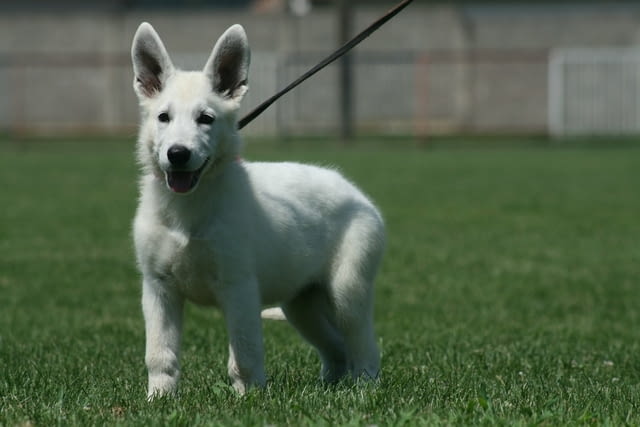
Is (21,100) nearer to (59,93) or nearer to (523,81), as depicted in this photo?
(59,93)

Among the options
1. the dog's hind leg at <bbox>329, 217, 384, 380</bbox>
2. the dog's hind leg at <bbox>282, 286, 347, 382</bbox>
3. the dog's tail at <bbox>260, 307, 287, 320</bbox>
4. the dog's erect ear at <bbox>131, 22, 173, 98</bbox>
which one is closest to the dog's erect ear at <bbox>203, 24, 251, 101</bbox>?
the dog's erect ear at <bbox>131, 22, 173, 98</bbox>

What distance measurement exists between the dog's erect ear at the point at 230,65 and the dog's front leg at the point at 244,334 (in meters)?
0.87

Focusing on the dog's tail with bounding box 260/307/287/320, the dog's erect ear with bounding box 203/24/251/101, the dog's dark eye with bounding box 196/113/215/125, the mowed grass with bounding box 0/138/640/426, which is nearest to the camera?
the mowed grass with bounding box 0/138/640/426

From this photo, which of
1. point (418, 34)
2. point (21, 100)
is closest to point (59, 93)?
point (21, 100)

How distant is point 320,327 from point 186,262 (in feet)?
3.97

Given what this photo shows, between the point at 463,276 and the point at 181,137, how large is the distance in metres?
6.39

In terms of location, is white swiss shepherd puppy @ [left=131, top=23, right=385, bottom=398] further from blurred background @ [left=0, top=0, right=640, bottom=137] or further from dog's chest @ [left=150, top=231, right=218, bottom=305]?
blurred background @ [left=0, top=0, right=640, bottom=137]

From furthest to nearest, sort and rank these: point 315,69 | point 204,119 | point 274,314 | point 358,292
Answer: point 274,314 < point 315,69 < point 358,292 < point 204,119

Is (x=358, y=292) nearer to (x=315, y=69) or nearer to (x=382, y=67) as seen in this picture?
(x=315, y=69)

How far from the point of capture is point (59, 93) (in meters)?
43.7

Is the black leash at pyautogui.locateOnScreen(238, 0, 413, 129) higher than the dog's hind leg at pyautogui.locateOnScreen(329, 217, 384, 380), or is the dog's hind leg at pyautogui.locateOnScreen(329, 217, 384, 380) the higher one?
the black leash at pyautogui.locateOnScreen(238, 0, 413, 129)

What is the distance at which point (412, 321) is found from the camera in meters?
8.77

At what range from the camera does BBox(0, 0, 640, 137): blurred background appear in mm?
39188

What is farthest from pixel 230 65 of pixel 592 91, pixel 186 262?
pixel 592 91
